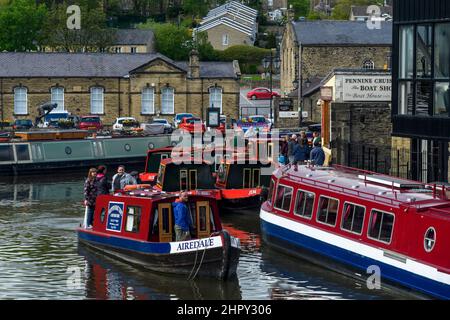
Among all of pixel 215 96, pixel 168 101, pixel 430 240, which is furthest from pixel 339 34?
pixel 430 240

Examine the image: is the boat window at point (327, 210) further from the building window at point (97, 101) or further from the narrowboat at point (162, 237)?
the building window at point (97, 101)

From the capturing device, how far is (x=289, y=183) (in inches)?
1246

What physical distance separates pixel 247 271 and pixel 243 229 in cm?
725

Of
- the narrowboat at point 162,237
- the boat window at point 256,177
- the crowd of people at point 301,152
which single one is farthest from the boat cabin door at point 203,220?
the boat window at point 256,177

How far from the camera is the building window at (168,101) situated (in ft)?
272

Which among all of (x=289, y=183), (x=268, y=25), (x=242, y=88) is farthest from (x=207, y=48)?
(x=289, y=183)

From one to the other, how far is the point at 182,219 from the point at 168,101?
181ft

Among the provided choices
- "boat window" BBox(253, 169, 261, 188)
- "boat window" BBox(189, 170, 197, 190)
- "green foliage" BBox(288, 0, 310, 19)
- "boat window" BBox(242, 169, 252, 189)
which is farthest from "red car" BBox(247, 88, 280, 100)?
"green foliage" BBox(288, 0, 310, 19)

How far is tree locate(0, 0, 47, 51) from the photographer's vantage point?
330 ft

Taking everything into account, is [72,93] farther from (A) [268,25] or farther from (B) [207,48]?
(A) [268,25]

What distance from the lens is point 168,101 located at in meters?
83.0

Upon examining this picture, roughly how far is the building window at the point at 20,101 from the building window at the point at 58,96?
5.98ft

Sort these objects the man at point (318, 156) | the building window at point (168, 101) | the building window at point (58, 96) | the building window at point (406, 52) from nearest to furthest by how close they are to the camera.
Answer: the building window at point (406, 52) → the man at point (318, 156) → the building window at point (58, 96) → the building window at point (168, 101)
